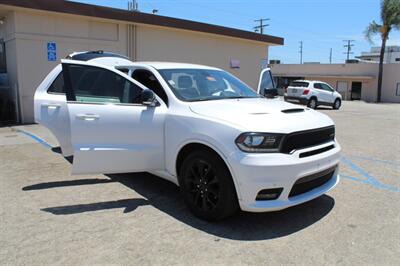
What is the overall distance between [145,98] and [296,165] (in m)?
1.95

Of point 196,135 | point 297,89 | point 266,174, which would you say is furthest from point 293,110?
point 297,89

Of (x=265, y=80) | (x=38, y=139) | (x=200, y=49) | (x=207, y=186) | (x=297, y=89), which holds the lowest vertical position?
(x=38, y=139)

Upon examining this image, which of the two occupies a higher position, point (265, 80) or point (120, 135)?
point (265, 80)

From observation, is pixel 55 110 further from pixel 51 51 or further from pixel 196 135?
pixel 51 51

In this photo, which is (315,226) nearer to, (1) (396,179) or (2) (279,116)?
(2) (279,116)

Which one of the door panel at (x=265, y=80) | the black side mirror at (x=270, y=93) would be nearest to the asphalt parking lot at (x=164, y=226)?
the black side mirror at (x=270, y=93)

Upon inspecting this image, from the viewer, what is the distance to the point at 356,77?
39.6 m

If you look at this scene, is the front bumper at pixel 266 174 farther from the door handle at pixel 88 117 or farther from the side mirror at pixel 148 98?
the door handle at pixel 88 117

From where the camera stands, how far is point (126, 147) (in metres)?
4.59

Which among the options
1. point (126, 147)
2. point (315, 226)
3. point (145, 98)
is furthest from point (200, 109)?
point (315, 226)

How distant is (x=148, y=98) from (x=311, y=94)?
18.9 meters

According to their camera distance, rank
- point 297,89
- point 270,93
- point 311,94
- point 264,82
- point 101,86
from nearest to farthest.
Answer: point 101,86 < point 270,93 < point 264,82 < point 311,94 < point 297,89

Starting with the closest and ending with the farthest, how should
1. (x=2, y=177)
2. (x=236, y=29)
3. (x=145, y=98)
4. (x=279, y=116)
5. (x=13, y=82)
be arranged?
(x=279, y=116) < (x=145, y=98) < (x=2, y=177) < (x=13, y=82) < (x=236, y=29)

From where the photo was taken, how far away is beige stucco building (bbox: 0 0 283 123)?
38.8 ft
